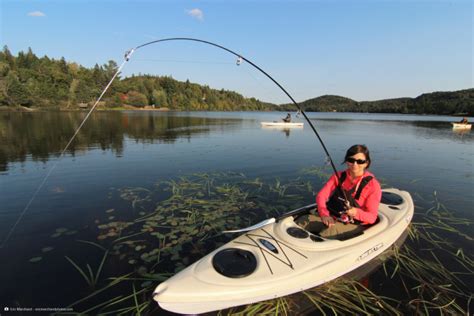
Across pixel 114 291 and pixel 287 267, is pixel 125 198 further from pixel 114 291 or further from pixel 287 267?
pixel 287 267

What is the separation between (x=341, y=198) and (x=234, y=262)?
2.74 metres

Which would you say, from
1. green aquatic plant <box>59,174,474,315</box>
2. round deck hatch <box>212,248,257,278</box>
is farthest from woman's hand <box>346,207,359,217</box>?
round deck hatch <box>212,248,257,278</box>

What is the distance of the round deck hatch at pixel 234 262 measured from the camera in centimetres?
380

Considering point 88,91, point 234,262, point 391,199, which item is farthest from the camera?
point 88,91

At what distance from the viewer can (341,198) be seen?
5.05 metres

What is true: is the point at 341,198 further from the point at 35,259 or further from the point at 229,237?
the point at 35,259

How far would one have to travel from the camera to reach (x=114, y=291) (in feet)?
15.1

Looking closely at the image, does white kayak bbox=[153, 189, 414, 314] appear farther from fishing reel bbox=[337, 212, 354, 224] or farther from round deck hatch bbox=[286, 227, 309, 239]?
fishing reel bbox=[337, 212, 354, 224]

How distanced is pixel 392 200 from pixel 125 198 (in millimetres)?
9506

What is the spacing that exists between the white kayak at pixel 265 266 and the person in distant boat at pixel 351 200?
1.18ft

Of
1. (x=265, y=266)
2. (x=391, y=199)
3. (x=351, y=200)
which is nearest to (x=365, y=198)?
(x=351, y=200)

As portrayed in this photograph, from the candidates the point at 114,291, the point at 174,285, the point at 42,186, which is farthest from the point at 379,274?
the point at 42,186

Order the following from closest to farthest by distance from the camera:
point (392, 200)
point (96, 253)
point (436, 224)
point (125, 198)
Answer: point (96, 253)
point (392, 200)
point (436, 224)
point (125, 198)

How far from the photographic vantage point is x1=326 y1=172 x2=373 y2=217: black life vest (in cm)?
500
